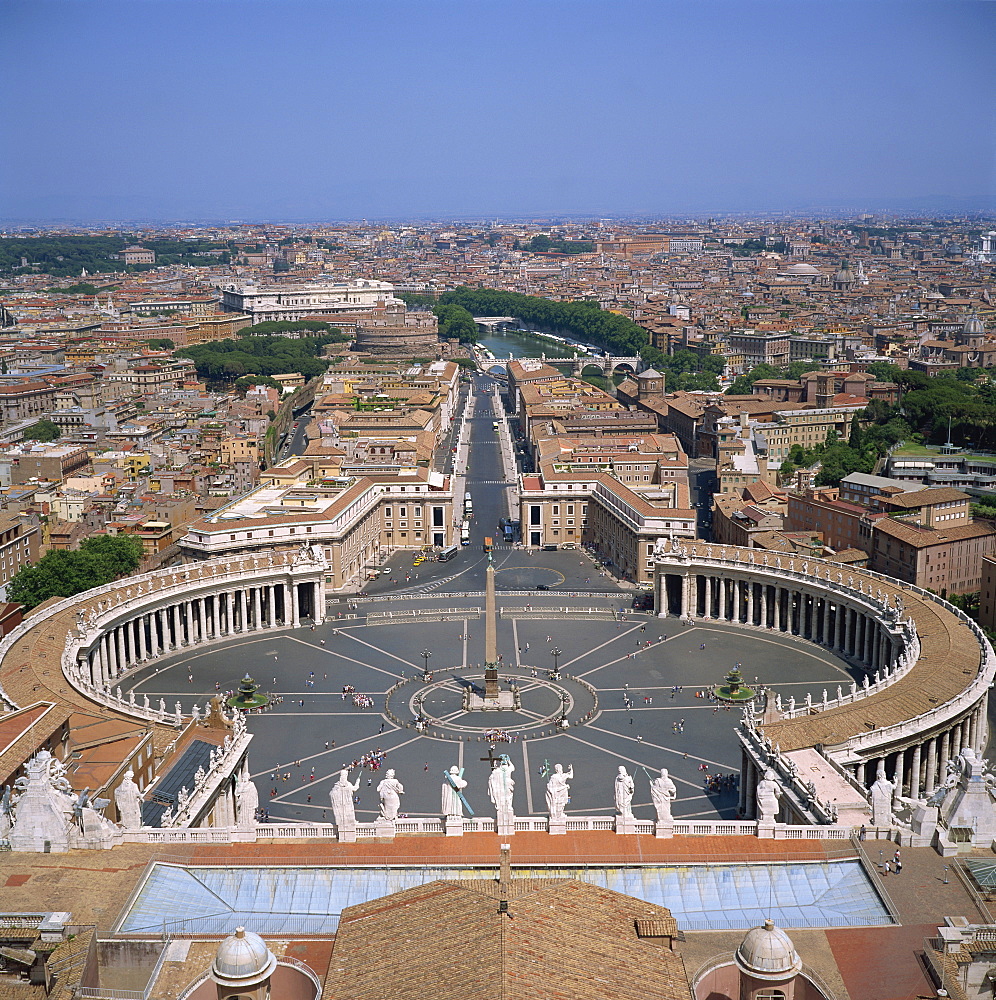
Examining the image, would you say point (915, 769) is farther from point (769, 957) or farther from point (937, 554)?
point (769, 957)

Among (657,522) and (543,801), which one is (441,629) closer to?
(657,522)

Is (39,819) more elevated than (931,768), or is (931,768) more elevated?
(39,819)

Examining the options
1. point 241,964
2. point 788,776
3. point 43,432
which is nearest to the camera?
point 241,964

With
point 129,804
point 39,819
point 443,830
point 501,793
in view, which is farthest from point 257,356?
point 501,793

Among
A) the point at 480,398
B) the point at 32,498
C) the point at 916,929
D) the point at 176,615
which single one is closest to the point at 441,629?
the point at 176,615

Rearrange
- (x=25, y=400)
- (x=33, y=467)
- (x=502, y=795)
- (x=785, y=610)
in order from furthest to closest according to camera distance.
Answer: (x=25, y=400) → (x=33, y=467) → (x=785, y=610) → (x=502, y=795)

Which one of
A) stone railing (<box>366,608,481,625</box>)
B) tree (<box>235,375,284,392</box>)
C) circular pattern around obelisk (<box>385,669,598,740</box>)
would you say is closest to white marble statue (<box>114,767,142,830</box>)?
circular pattern around obelisk (<box>385,669,598,740</box>)

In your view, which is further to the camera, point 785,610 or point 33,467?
point 33,467
